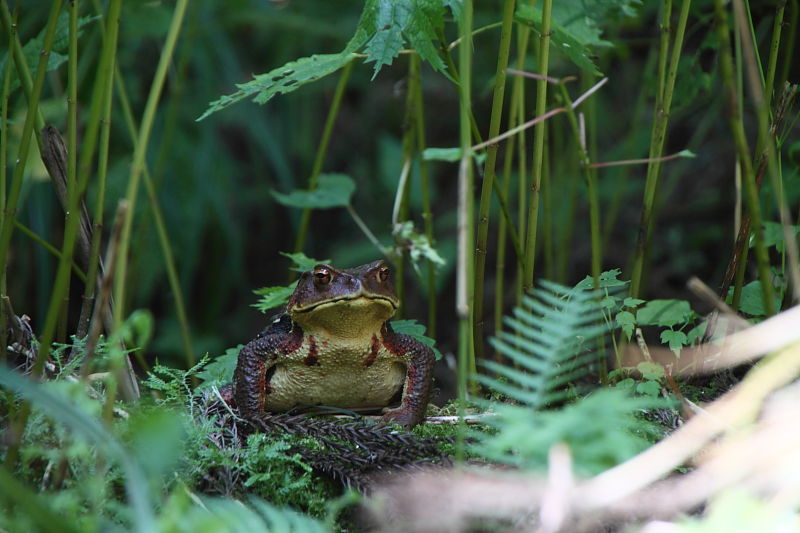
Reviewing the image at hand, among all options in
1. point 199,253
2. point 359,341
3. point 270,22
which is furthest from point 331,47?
point 359,341

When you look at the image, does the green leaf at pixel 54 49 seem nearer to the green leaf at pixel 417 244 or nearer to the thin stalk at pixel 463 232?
the green leaf at pixel 417 244

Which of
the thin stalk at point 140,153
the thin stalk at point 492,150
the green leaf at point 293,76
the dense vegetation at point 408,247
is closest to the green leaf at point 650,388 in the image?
the dense vegetation at point 408,247

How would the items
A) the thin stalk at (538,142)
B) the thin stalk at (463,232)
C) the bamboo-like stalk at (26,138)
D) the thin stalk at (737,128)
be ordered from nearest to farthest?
the thin stalk at (463,232), the thin stalk at (737,128), the bamboo-like stalk at (26,138), the thin stalk at (538,142)

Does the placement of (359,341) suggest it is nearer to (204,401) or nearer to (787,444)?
(204,401)

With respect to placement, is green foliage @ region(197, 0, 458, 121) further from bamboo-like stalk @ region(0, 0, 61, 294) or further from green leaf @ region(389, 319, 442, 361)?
green leaf @ region(389, 319, 442, 361)

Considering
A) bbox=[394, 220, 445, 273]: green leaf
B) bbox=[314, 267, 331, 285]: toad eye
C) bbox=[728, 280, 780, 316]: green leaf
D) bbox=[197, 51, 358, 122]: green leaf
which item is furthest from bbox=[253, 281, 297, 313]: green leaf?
bbox=[728, 280, 780, 316]: green leaf
